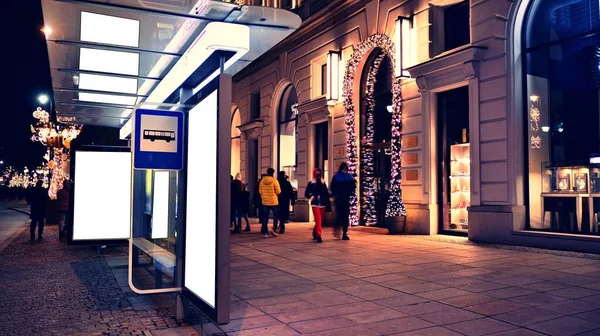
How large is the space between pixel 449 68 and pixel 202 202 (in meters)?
9.07

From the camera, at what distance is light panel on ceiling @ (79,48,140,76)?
664 cm

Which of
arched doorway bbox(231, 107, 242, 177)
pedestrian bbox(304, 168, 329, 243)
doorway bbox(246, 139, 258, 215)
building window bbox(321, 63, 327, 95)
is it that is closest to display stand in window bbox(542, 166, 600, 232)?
pedestrian bbox(304, 168, 329, 243)

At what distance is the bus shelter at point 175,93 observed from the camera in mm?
4023

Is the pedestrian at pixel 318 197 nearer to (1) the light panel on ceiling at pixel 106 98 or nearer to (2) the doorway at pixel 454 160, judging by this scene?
(2) the doorway at pixel 454 160

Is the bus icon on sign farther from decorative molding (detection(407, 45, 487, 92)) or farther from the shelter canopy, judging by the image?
decorative molding (detection(407, 45, 487, 92))

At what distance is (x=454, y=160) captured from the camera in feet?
41.4

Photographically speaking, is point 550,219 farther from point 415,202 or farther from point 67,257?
point 67,257

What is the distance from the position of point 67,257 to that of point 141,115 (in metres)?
6.25

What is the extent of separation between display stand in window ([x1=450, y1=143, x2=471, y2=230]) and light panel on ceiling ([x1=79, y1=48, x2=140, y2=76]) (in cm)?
818

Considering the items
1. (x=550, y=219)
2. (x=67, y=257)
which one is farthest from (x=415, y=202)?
(x=67, y=257)

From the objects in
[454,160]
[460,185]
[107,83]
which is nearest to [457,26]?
[454,160]

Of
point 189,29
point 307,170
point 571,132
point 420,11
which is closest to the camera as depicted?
point 189,29

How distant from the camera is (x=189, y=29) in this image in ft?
17.8

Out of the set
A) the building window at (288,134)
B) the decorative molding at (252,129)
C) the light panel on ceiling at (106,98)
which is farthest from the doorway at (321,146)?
the light panel on ceiling at (106,98)
